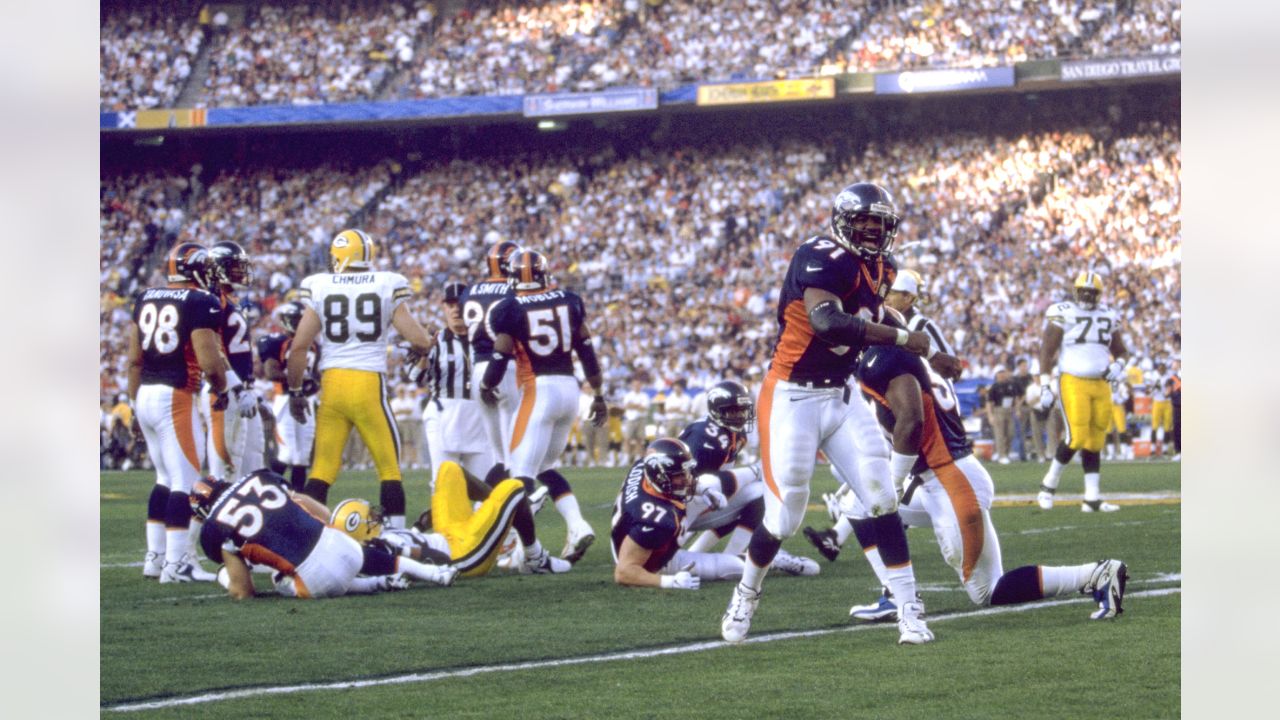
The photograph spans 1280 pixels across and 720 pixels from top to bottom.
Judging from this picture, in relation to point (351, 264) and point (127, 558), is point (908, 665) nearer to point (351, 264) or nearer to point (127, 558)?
point (351, 264)

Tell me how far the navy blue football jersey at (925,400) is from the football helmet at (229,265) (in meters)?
4.16

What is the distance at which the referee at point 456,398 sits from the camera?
10453 millimetres

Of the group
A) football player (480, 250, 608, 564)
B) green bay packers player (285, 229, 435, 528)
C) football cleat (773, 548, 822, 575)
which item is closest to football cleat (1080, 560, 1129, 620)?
football cleat (773, 548, 822, 575)

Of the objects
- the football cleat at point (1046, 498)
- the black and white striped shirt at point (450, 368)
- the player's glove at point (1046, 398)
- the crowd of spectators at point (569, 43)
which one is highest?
the crowd of spectators at point (569, 43)

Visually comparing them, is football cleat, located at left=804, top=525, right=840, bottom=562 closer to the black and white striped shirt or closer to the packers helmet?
the packers helmet

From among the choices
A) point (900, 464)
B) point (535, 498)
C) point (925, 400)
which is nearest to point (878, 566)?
point (900, 464)

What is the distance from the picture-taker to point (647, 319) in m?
27.3

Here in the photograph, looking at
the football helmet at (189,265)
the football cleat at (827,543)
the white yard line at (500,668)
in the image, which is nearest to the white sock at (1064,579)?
the white yard line at (500,668)

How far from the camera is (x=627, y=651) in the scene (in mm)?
5902

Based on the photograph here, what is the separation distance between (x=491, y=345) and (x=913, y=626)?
15.7 ft

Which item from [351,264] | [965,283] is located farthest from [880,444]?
[965,283]

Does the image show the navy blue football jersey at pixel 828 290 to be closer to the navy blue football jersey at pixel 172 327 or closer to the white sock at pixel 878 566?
the white sock at pixel 878 566

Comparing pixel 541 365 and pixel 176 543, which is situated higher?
pixel 541 365

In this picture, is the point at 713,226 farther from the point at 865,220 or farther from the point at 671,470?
the point at 865,220
